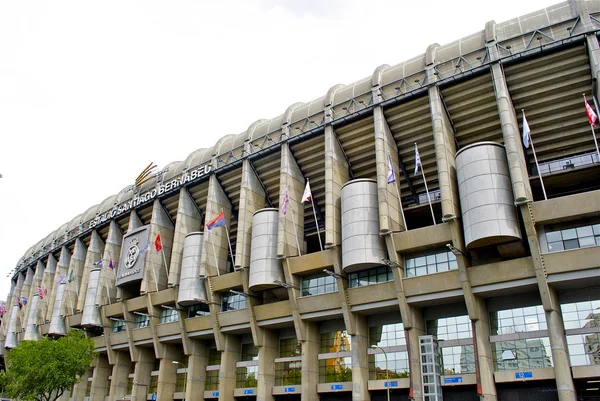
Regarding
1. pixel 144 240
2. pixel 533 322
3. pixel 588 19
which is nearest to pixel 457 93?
pixel 588 19

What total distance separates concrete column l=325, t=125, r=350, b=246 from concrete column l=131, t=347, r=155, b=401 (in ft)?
105

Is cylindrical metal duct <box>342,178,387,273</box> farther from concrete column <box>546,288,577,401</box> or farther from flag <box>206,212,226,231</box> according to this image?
concrete column <box>546,288,577,401</box>

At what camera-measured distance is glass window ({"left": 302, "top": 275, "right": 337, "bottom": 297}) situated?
157 feet

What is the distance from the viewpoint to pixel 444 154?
4100cm

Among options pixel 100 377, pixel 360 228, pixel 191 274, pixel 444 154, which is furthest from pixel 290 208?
pixel 100 377

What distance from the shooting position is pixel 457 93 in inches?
1758

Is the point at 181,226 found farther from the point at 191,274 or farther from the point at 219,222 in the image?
the point at 219,222

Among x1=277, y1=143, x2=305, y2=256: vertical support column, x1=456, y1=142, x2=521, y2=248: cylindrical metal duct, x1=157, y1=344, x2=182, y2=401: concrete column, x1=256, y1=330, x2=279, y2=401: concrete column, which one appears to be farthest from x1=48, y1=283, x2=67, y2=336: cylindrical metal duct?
x1=456, y1=142, x2=521, y2=248: cylindrical metal duct

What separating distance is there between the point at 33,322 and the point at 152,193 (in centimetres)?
3919

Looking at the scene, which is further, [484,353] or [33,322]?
[33,322]

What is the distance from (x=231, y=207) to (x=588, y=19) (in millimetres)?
40893

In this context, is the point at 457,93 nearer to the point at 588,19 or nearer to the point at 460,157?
the point at 460,157

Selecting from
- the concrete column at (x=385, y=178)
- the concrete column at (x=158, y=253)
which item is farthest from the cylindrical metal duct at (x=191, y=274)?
the concrete column at (x=385, y=178)

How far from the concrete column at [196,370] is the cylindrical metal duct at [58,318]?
29.3 metres
